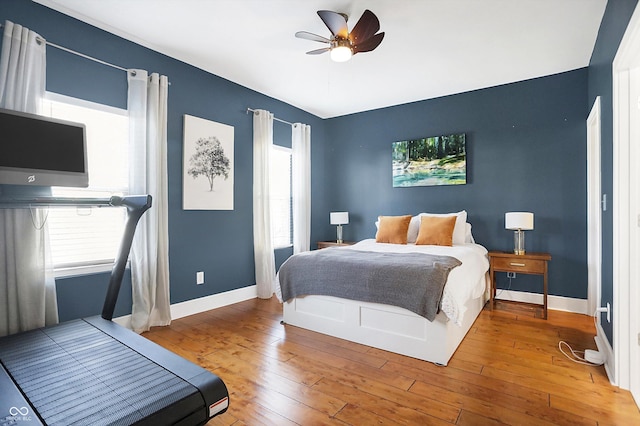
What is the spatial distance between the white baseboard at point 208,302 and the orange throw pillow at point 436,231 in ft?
7.35

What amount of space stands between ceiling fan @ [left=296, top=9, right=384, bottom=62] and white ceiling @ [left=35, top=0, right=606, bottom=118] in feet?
0.63

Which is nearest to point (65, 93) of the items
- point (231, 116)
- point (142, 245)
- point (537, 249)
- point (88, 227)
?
point (88, 227)

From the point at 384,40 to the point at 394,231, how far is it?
222 centimetres

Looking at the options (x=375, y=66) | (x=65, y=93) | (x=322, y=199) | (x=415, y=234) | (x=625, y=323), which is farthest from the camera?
(x=322, y=199)

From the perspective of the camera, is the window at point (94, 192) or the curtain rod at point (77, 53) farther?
the window at point (94, 192)

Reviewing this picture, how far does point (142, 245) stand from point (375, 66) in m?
3.03

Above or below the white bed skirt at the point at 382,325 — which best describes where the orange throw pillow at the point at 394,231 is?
above

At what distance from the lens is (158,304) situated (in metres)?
3.19

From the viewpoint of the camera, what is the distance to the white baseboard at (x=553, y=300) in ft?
11.9

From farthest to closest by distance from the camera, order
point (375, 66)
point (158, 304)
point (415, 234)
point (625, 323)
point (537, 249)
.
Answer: point (415, 234) < point (537, 249) < point (375, 66) < point (158, 304) < point (625, 323)

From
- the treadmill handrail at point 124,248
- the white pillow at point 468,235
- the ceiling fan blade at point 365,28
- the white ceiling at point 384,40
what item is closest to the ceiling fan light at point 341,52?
the ceiling fan blade at point 365,28

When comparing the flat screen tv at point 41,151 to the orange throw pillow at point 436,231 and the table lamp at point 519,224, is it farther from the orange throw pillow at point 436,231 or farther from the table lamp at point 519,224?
the table lamp at point 519,224

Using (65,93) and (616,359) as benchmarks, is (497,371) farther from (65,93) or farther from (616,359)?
(65,93)

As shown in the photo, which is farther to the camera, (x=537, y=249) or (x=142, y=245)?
(x=537, y=249)
